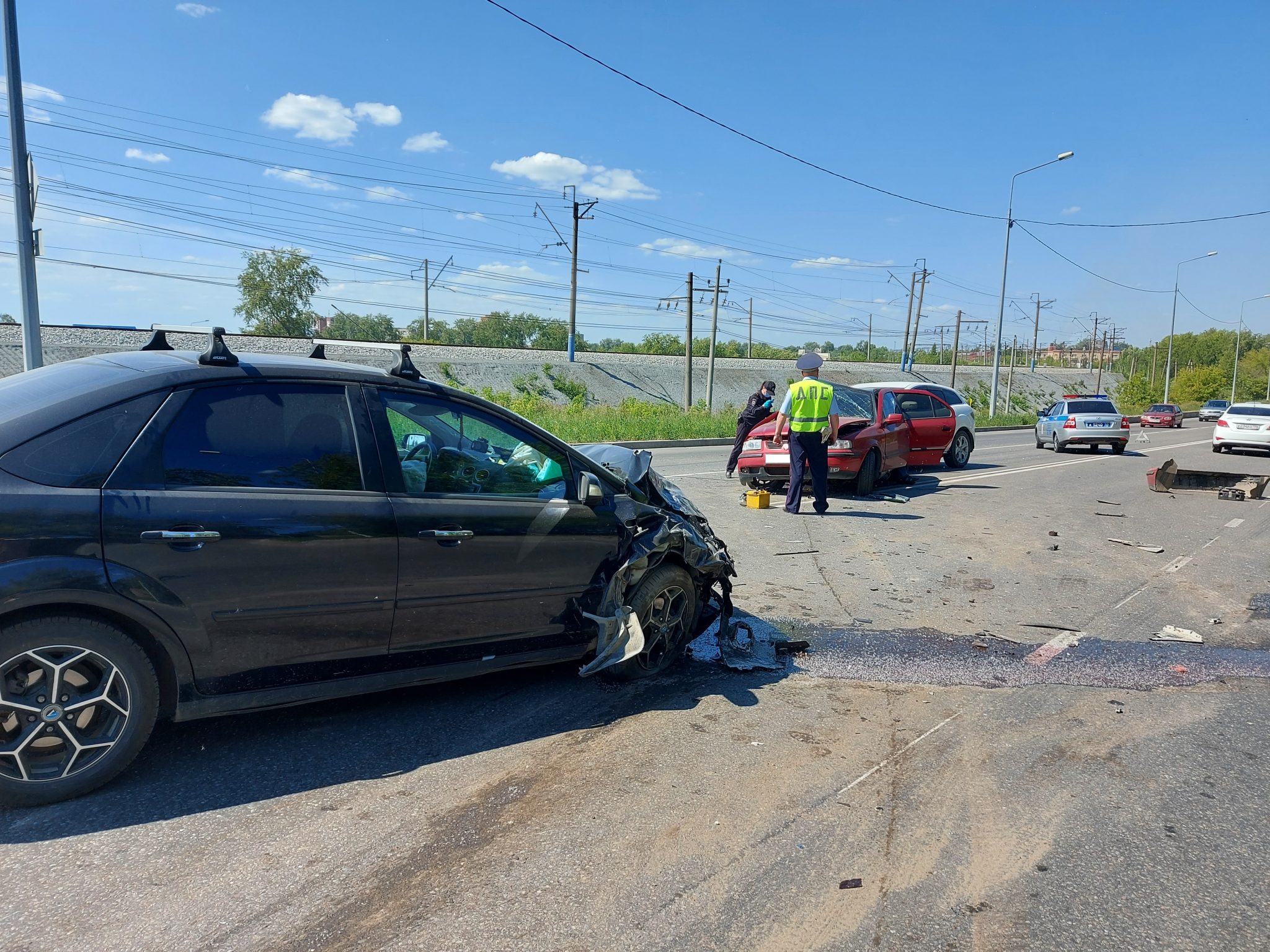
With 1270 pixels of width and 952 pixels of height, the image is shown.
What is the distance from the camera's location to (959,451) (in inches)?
673

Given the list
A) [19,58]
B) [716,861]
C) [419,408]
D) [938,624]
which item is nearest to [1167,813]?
[716,861]

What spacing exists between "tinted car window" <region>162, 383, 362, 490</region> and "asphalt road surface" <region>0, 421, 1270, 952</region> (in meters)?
1.23

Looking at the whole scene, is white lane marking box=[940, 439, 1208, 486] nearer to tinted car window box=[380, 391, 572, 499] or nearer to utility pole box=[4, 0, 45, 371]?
tinted car window box=[380, 391, 572, 499]

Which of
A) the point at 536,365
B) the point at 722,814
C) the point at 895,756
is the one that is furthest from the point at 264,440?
the point at 536,365

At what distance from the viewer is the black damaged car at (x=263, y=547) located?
3143 mm

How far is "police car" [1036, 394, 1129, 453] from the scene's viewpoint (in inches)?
868

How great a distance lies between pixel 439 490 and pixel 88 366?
1619 mm

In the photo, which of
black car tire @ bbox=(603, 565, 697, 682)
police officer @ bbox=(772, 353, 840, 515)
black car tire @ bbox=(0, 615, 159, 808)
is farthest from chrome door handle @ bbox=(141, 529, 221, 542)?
police officer @ bbox=(772, 353, 840, 515)

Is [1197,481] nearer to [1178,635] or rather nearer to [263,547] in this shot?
[1178,635]

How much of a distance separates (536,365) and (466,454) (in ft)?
147

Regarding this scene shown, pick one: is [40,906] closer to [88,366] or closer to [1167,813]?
[88,366]

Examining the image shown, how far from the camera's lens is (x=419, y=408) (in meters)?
4.12

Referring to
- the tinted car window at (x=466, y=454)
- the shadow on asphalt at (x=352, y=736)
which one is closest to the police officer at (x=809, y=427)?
the shadow on asphalt at (x=352, y=736)

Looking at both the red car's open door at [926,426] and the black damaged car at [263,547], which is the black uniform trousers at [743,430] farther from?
the black damaged car at [263,547]
